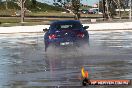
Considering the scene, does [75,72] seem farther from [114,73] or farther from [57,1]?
[57,1]

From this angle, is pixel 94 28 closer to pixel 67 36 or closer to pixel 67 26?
pixel 67 26

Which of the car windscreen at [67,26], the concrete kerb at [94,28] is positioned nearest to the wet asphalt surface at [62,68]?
the car windscreen at [67,26]

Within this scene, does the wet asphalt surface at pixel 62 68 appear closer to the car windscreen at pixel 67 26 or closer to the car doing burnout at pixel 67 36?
the car doing burnout at pixel 67 36

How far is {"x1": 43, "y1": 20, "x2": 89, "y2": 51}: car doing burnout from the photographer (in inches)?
867

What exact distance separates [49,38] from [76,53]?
4.89 ft

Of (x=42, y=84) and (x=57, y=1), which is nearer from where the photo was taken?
(x=42, y=84)

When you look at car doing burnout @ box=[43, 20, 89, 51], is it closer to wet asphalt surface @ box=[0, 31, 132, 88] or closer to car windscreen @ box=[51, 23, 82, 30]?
car windscreen @ box=[51, 23, 82, 30]

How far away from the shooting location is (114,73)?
46.7ft

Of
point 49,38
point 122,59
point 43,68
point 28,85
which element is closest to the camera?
point 28,85

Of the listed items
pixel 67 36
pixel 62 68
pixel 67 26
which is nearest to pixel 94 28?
pixel 67 26

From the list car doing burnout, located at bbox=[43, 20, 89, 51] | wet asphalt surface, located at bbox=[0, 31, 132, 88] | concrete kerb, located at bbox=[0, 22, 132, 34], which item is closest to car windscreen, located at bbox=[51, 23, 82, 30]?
car doing burnout, located at bbox=[43, 20, 89, 51]

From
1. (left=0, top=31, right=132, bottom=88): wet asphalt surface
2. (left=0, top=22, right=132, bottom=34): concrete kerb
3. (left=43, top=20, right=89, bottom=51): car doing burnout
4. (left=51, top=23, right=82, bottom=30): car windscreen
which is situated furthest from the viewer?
(left=0, top=22, right=132, bottom=34): concrete kerb

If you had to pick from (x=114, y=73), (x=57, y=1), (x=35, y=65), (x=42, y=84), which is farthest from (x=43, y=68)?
(x=57, y=1)

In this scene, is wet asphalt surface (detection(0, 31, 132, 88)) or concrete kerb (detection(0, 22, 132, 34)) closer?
wet asphalt surface (detection(0, 31, 132, 88))
